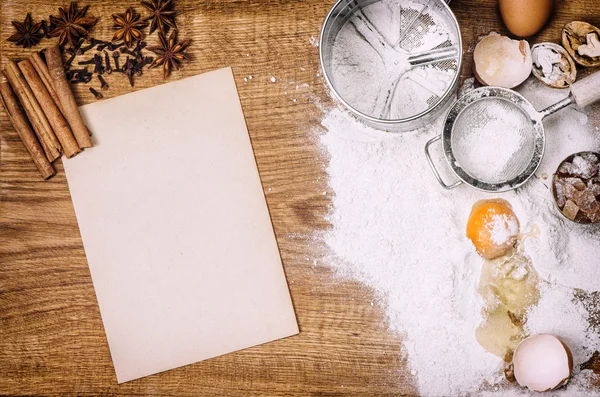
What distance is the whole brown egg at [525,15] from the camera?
112 centimetres

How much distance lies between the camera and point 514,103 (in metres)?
1.12

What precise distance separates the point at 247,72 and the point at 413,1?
0.43 meters

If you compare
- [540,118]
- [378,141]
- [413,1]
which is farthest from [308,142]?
[540,118]

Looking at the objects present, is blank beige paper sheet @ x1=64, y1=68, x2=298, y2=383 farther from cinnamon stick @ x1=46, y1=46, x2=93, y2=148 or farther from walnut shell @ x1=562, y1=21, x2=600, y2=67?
walnut shell @ x1=562, y1=21, x2=600, y2=67

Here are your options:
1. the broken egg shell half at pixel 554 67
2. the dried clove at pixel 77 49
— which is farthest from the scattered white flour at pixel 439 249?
the dried clove at pixel 77 49

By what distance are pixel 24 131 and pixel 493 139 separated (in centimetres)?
111

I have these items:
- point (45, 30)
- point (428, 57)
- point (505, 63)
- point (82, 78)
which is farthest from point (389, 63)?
point (45, 30)

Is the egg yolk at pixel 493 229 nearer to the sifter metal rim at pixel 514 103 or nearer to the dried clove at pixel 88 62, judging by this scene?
the sifter metal rim at pixel 514 103

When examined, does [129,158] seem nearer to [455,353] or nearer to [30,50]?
[30,50]

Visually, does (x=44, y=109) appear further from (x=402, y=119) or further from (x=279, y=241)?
(x=402, y=119)

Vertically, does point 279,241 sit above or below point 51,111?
below

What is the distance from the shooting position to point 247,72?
4.02ft

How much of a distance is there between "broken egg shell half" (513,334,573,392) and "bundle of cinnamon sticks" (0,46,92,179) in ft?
3.67

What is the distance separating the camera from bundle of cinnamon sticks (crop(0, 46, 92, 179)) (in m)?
1.22
